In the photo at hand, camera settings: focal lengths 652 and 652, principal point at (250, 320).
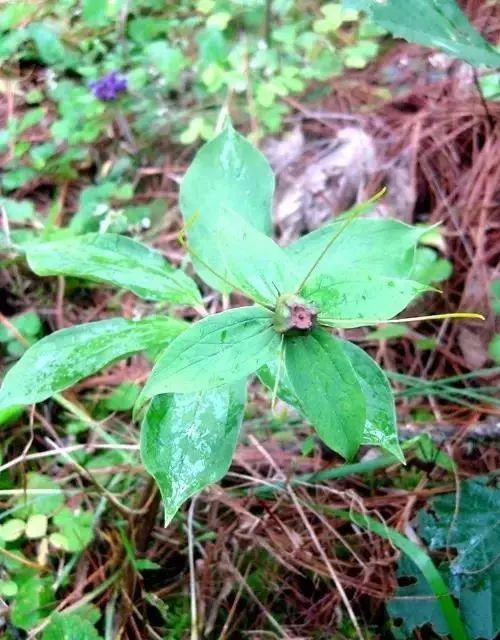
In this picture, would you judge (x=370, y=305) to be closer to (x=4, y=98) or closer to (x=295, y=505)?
(x=295, y=505)

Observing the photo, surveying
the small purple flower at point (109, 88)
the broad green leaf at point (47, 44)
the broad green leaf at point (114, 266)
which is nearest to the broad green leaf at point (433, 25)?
the broad green leaf at point (114, 266)

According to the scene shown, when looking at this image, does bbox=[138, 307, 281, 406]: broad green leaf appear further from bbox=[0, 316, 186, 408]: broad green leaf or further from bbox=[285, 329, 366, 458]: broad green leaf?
bbox=[0, 316, 186, 408]: broad green leaf

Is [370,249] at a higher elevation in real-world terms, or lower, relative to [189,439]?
higher

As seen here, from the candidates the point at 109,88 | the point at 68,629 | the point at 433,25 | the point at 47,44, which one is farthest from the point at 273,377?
the point at 47,44

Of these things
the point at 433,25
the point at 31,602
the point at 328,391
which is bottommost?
the point at 31,602

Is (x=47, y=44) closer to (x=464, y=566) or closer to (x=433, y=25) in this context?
(x=433, y=25)

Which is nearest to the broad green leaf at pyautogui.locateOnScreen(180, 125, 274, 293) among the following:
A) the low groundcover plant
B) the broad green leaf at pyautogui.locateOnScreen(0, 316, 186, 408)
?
the low groundcover plant
